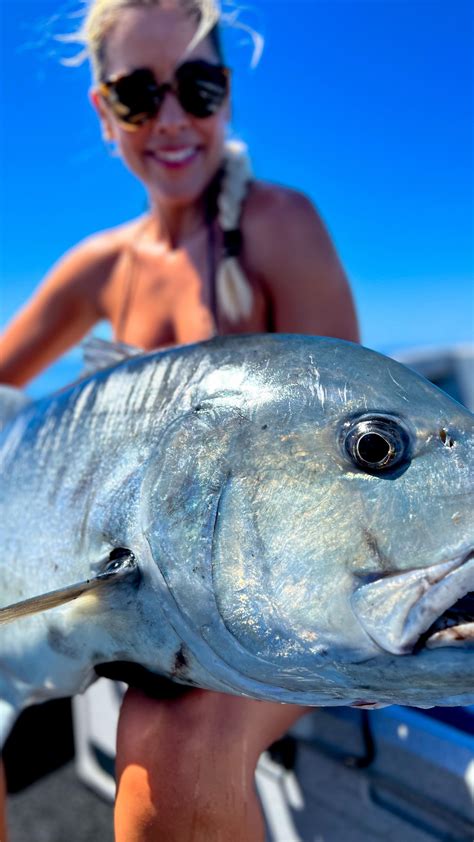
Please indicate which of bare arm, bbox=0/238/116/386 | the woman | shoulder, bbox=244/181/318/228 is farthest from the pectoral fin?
bare arm, bbox=0/238/116/386

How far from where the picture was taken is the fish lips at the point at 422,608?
3.37 ft

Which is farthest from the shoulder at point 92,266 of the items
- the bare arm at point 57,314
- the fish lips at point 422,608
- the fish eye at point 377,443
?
the fish lips at point 422,608

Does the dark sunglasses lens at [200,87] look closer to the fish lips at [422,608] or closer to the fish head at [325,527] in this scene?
the fish head at [325,527]

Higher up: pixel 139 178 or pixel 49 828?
pixel 139 178

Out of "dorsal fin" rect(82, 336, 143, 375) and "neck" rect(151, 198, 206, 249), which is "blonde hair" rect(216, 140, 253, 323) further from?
"dorsal fin" rect(82, 336, 143, 375)

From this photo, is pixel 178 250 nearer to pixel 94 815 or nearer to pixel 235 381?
pixel 235 381

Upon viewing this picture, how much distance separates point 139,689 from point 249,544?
714 mm

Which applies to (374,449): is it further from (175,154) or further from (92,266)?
(92,266)

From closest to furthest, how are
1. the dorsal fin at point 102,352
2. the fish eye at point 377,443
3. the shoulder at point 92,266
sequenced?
the fish eye at point 377,443 → the dorsal fin at point 102,352 → the shoulder at point 92,266

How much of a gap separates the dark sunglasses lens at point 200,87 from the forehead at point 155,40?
5cm

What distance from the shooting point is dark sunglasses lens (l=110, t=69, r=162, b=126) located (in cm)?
256

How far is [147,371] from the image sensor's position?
1.61m

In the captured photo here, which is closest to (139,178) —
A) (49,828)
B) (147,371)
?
(147,371)

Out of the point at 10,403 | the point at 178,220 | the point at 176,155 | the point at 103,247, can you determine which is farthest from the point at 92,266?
the point at 10,403
